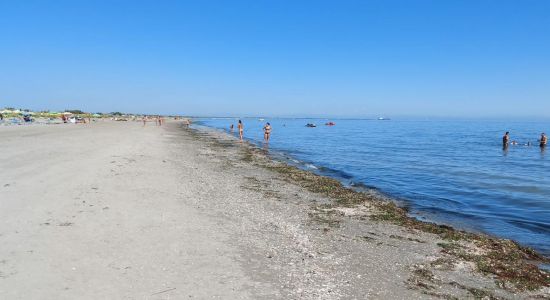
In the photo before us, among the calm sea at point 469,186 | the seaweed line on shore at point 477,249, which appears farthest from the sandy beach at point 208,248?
the calm sea at point 469,186

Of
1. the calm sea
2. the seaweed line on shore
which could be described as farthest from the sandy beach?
the calm sea

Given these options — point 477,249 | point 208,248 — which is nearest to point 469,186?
point 477,249

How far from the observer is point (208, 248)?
836cm

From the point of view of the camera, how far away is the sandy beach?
6492 mm

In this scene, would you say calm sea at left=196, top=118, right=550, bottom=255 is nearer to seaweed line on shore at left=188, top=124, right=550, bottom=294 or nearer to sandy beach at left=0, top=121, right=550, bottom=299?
seaweed line on shore at left=188, top=124, right=550, bottom=294

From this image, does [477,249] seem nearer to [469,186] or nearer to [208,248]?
[208,248]

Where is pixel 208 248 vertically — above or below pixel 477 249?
above

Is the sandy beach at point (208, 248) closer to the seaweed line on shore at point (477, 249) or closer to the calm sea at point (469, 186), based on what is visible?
the seaweed line on shore at point (477, 249)

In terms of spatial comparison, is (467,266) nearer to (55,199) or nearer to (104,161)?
(55,199)

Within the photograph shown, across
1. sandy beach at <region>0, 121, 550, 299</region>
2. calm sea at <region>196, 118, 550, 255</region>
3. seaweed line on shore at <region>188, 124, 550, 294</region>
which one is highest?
sandy beach at <region>0, 121, 550, 299</region>

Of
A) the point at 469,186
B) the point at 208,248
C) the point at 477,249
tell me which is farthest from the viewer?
the point at 469,186

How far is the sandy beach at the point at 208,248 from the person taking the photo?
6.49m

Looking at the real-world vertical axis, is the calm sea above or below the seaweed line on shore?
below

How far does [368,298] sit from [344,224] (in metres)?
4.98
